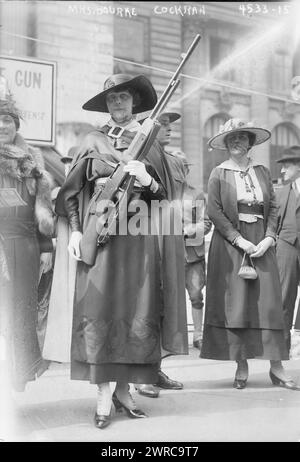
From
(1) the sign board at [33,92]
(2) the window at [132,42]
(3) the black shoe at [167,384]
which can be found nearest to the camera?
(1) the sign board at [33,92]

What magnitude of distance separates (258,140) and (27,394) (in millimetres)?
2147

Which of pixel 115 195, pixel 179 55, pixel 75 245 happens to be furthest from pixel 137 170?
pixel 179 55

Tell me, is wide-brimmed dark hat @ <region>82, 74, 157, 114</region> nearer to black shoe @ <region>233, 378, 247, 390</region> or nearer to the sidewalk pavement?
the sidewalk pavement

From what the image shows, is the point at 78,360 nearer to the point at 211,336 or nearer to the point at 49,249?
the point at 49,249

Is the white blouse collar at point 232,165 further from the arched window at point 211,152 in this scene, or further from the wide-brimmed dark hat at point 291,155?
the wide-brimmed dark hat at point 291,155

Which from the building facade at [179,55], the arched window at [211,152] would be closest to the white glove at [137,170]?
the building facade at [179,55]

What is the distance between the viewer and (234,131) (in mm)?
3938

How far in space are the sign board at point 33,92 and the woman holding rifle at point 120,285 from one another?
434 mm

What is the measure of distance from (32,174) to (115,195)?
0.51 m

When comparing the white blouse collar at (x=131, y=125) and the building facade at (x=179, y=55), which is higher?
the building facade at (x=179, y=55)

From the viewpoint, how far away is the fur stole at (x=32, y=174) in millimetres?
3139

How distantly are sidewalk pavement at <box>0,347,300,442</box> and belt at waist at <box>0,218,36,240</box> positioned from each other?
82cm

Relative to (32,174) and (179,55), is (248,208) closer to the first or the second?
(179,55)

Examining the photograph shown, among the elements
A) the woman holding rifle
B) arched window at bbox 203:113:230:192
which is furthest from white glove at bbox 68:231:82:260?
arched window at bbox 203:113:230:192
